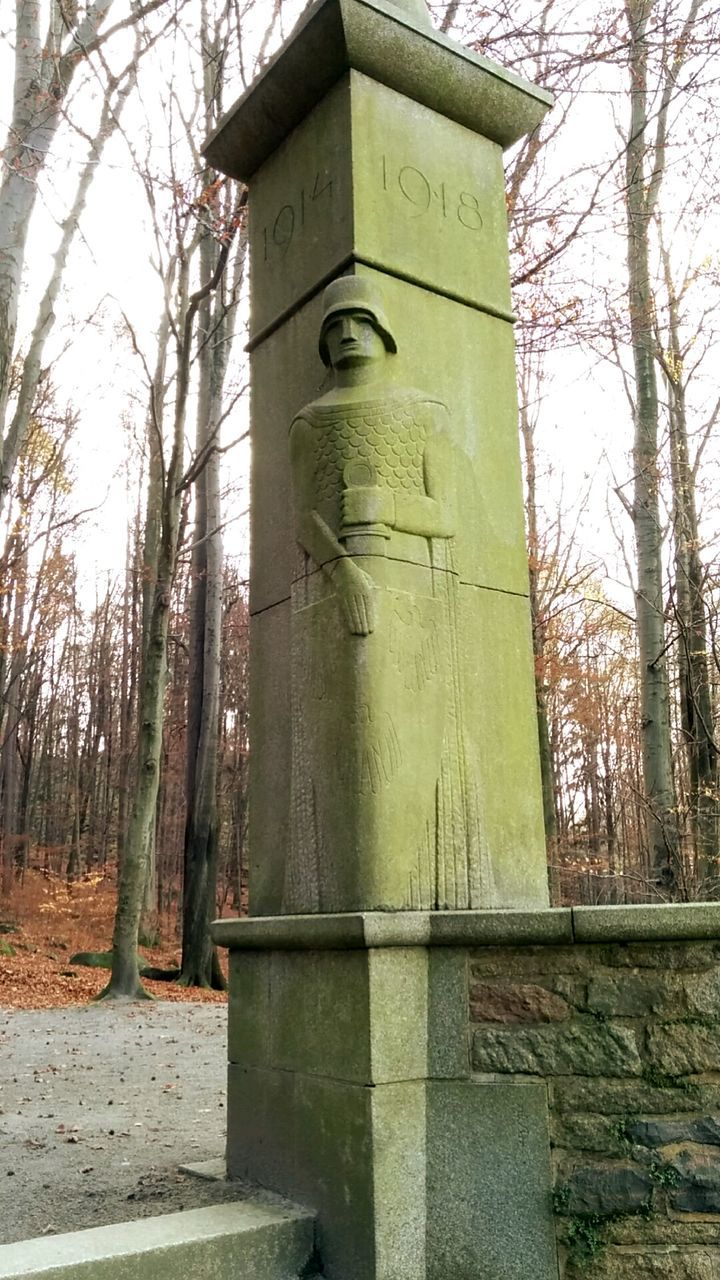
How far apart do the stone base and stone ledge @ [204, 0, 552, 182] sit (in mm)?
3403

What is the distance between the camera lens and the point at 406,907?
11.6 ft

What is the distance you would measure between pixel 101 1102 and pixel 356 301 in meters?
5.11

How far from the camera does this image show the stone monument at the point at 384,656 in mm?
3275

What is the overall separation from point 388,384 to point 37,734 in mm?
29890

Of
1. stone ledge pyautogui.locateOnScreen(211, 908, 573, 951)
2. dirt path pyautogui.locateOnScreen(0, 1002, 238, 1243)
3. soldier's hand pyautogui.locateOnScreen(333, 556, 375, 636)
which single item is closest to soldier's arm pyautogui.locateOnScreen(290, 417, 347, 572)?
soldier's hand pyautogui.locateOnScreen(333, 556, 375, 636)

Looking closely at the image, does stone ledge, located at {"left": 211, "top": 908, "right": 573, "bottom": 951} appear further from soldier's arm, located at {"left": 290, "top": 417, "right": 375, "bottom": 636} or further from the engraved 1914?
the engraved 1914

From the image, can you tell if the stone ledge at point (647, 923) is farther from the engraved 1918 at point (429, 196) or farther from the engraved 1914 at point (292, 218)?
the engraved 1914 at point (292, 218)

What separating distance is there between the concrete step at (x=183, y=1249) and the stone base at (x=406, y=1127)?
13cm

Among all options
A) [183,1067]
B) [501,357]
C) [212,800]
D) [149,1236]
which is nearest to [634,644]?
[212,800]

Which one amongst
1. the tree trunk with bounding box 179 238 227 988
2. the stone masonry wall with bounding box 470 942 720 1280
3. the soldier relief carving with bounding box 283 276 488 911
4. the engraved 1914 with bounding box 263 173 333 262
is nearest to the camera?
the stone masonry wall with bounding box 470 942 720 1280

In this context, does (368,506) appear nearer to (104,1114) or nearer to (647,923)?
(647,923)

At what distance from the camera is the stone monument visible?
328cm

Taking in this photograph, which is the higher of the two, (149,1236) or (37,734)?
(37,734)

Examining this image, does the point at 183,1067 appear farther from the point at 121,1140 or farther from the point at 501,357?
the point at 501,357
